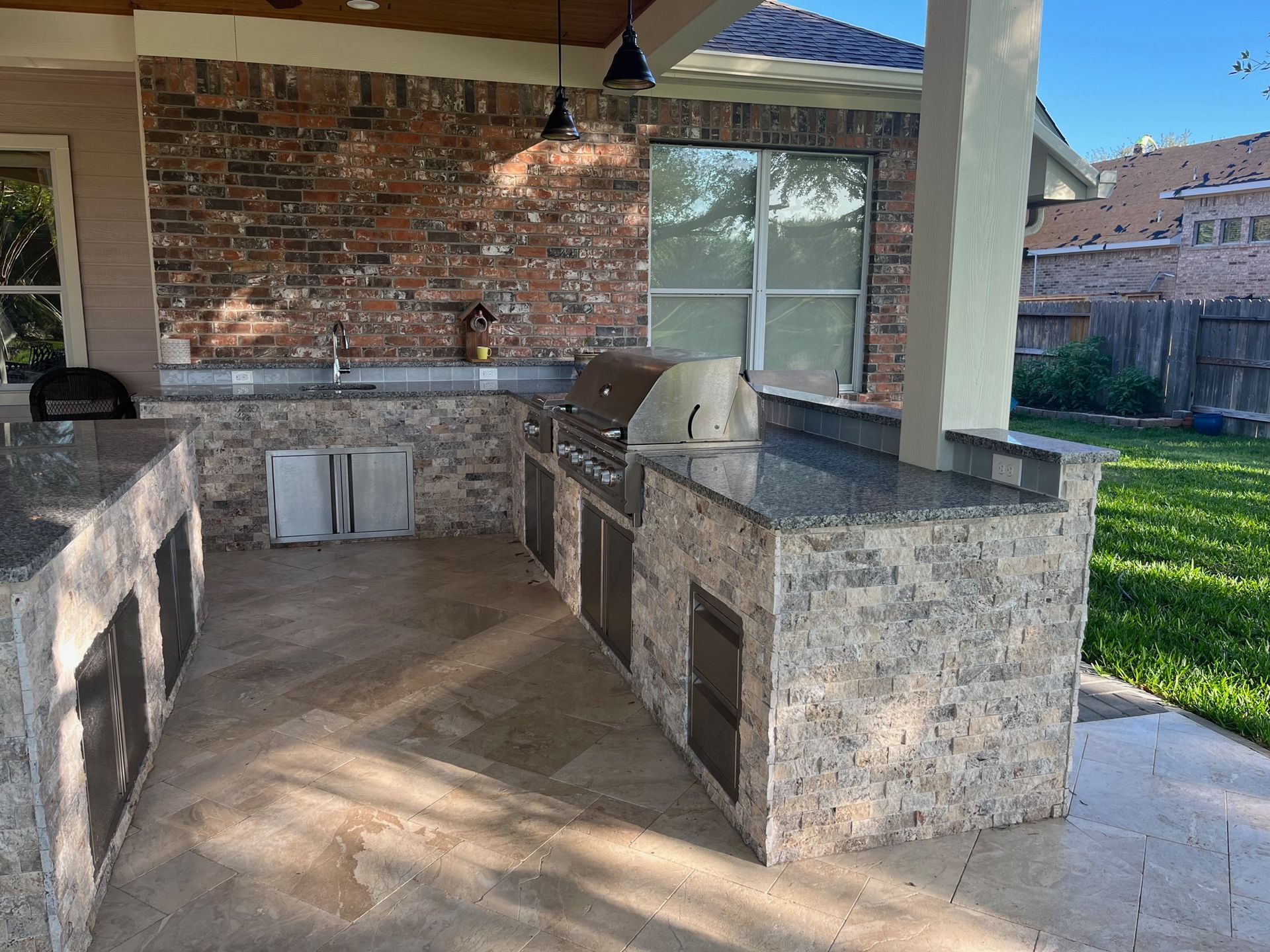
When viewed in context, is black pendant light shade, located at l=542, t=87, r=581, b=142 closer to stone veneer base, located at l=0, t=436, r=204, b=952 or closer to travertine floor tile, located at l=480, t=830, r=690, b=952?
stone veneer base, located at l=0, t=436, r=204, b=952

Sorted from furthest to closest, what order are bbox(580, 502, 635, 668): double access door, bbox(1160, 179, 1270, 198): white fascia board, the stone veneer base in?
bbox(1160, 179, 1270, 198): white fascia board
bbox(580, 502, 635, 668): double access door
the stone veneer base

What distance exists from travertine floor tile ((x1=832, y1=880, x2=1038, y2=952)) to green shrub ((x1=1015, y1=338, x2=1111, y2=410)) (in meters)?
10.8

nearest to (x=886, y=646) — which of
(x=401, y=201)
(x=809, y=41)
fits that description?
(x=401, y=201)

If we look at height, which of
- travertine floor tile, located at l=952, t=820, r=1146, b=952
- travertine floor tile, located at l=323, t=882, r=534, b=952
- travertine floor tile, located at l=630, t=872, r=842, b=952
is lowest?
travertine floor tile, located at l=323, t=882, r=534, b=952

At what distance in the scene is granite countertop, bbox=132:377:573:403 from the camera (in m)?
5.02

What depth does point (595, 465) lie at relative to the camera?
132 inches

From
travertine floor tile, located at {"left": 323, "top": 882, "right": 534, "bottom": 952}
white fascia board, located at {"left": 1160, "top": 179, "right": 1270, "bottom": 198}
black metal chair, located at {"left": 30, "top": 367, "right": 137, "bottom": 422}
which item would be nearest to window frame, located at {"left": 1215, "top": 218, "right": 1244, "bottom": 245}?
white fascia board, located at {"left": 1160, "top": 179, "right": 1270, "bottom": 198}

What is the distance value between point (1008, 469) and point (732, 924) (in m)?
1.43

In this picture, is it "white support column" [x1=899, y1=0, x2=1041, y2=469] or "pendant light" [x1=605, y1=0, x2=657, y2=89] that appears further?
"pendant light" [x1=605, y1=0, x2=657, y2=89]

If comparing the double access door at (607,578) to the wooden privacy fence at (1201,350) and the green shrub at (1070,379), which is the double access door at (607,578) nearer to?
the wooden privacy fence at (1201,350)

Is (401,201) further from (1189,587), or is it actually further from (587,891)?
(1189,587)

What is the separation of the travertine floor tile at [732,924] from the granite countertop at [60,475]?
1.54 m

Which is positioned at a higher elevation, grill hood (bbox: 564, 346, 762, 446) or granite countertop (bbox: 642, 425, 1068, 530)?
grill hood (bbox: 564, 346, 762, 446)

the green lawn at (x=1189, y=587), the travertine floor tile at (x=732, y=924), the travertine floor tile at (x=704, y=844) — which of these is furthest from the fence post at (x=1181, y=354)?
the travertine floor tile at (x=732, y=924)
